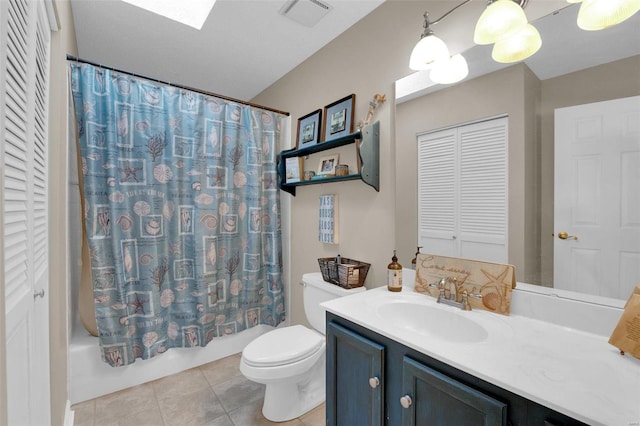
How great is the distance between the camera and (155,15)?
1.82m

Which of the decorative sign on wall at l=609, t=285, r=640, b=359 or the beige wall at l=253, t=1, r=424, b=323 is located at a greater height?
the beige wall at l=253, t=1, r=424, b=323

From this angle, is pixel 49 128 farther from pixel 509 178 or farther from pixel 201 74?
pixel 509 178

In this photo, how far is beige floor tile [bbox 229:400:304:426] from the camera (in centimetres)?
163

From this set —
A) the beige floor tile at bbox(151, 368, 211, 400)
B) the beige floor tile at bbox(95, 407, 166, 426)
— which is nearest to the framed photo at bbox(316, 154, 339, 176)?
the beige floor tile at bbox(151, 368, 211, 400)

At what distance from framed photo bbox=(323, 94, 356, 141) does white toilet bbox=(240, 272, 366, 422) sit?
101cm

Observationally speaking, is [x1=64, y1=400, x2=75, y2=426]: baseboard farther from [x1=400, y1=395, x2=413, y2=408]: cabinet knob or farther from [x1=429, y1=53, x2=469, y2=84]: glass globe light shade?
[x1=429, y1=53, x2=469, y2=84]: glass globe light shade

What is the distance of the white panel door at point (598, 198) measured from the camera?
941mm

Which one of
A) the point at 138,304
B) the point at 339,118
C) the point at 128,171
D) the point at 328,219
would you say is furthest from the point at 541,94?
the point at 138,304

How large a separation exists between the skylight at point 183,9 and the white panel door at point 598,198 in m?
1.96

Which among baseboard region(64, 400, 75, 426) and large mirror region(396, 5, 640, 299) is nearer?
large mirror region(396, 5, 640, 299)

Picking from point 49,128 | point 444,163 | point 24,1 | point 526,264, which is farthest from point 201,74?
point 526,264

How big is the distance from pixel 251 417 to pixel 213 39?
248cm

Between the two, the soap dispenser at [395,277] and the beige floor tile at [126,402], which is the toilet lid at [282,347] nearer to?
the soap dispenser at [395,277]

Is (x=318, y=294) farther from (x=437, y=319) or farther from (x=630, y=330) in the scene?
(x=630, y=330)
